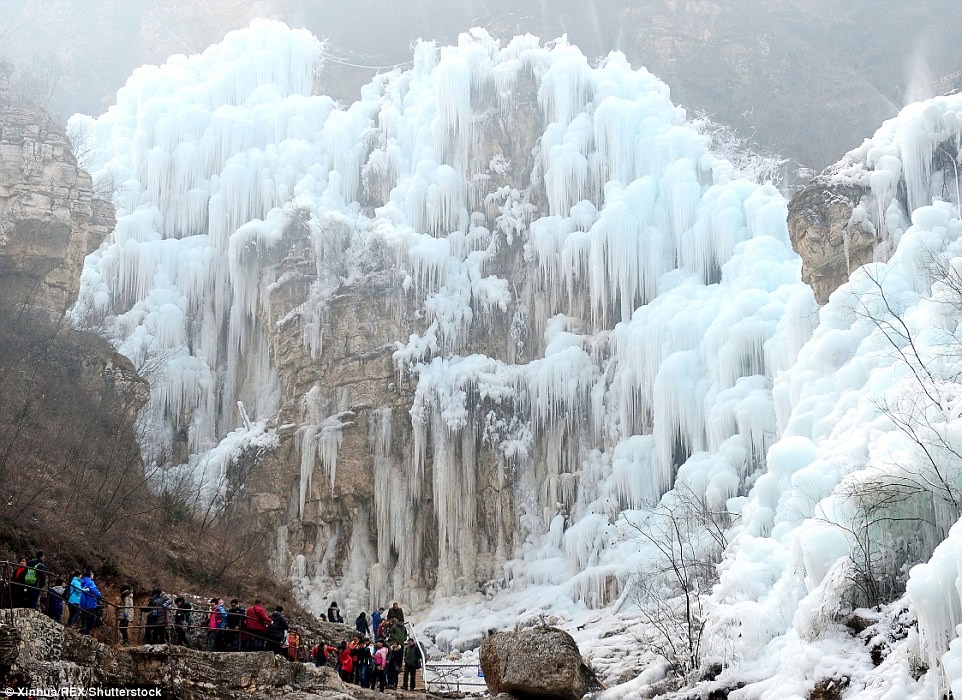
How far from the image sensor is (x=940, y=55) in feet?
134

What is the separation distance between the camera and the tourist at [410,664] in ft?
55.6

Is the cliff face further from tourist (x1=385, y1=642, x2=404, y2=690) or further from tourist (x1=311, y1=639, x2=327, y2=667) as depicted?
tourist (x1=385, y1=642, x2=404, y2=690)

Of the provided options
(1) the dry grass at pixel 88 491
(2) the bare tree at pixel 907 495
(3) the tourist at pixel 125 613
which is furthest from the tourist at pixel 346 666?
(2) the bare tree at pixel 907 495

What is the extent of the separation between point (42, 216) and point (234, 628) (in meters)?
12.1

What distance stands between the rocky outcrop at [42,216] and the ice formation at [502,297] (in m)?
6.47

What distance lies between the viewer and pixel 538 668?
16328 mm

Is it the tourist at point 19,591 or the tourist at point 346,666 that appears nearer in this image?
the tourist at point 19,591

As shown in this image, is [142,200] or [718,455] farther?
[142,200]

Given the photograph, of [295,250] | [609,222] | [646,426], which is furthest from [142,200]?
[646,426]

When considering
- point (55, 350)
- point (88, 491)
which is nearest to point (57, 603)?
point (88, 491)

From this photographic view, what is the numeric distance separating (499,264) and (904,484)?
19.2 meters

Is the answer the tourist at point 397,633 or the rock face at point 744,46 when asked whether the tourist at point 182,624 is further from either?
the rock face at point 744,46

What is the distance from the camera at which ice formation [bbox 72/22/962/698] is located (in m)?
22.8

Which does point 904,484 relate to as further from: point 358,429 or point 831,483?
point 358,429
